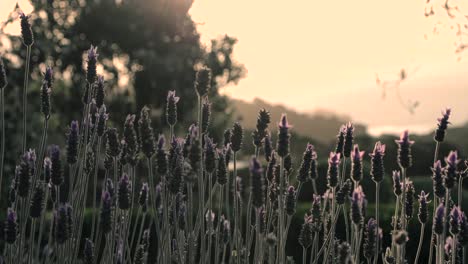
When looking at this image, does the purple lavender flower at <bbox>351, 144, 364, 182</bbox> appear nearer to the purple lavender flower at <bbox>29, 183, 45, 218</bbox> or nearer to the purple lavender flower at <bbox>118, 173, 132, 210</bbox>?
the purple lavender flower at <bbox>118, 173, 132, 210</bbox>

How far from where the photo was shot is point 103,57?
58.0 feet

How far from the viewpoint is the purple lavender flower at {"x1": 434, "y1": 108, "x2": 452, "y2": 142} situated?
3.02 metres

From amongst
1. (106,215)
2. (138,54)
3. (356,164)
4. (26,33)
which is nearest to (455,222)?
(356,164)

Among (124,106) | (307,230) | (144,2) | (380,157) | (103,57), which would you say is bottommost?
(307,230)

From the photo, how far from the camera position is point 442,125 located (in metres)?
3.05

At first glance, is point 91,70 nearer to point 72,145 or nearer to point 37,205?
point 72,145

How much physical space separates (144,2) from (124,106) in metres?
2.90

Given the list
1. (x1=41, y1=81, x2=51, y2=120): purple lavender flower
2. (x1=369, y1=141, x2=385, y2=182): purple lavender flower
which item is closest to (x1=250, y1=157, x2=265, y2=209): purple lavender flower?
(x1=369, y1=141, x2=385, y2=182): purple lavender flower

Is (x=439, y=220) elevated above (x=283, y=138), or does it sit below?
below

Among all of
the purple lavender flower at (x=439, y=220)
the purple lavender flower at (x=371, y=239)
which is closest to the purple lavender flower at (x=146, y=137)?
the purple lavender flower at (x=371, y=239)

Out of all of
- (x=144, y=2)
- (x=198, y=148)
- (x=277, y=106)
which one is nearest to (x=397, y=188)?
(x=198, y=148)

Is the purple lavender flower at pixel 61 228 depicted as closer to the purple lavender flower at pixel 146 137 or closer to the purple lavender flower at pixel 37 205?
the purple lavender flower at pixel 37 205

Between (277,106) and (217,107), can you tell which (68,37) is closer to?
(217,107)

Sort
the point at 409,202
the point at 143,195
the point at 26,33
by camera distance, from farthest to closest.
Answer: the point at 143,195 → the point at 409,202 → the point at 26,33
